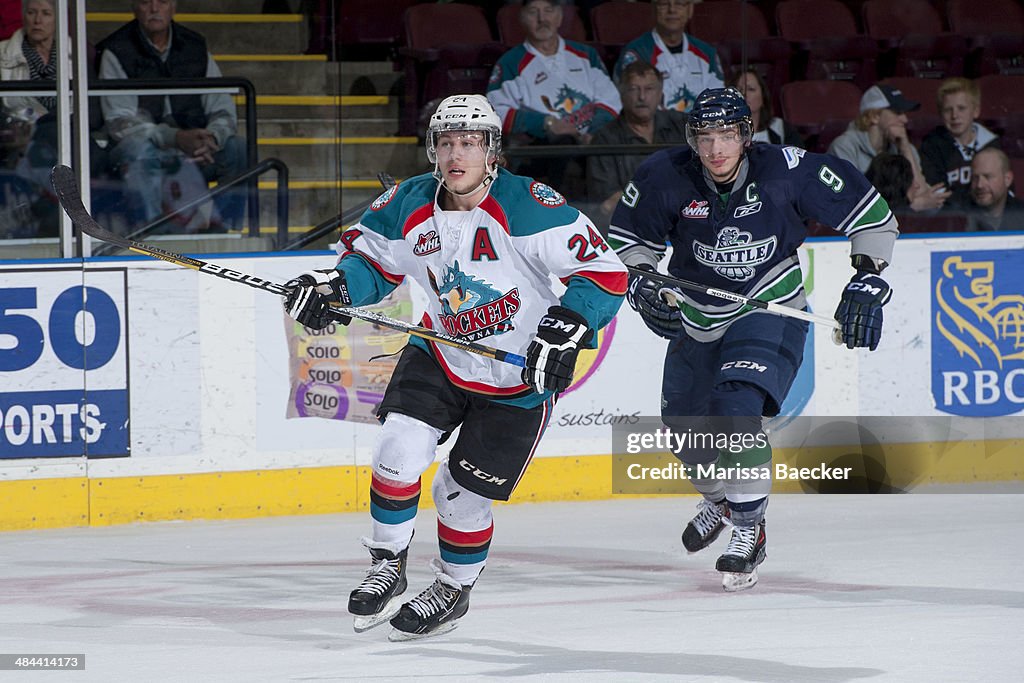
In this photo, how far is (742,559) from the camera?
4.35 m

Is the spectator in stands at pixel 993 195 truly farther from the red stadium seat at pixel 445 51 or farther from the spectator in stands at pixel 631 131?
the red stadium seat at pixel 445 51

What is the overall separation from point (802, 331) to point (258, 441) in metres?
1.94

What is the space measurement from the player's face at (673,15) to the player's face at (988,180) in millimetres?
1304

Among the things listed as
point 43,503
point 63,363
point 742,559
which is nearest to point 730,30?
point 742,559

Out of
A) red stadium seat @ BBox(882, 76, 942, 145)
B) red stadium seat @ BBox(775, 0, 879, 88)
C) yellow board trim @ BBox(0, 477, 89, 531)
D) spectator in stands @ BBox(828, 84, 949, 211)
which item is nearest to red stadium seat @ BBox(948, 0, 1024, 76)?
red stadium seat @ BBox(882, 76, 942, 145)

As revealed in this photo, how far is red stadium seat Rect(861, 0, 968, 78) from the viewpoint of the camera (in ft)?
23.5

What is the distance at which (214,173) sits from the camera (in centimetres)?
566

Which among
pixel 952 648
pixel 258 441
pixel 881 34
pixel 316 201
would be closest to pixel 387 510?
pixel 952 648

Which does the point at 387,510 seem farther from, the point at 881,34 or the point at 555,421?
the point at 881,34

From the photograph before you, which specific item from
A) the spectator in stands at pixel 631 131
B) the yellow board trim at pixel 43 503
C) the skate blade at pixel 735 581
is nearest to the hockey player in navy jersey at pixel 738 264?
the skate blade at pixel 735 581

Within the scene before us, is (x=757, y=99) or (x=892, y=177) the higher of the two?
(x=757, y=99)

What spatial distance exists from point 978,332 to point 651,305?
6.26 ft

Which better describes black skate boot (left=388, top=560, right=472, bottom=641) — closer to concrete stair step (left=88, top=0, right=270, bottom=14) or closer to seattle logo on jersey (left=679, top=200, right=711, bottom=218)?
seattle logo on jersey (left=679, top=200, right=711, bottom=218)

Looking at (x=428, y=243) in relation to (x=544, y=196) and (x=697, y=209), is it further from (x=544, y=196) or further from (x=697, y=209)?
(x=697, y=209)
